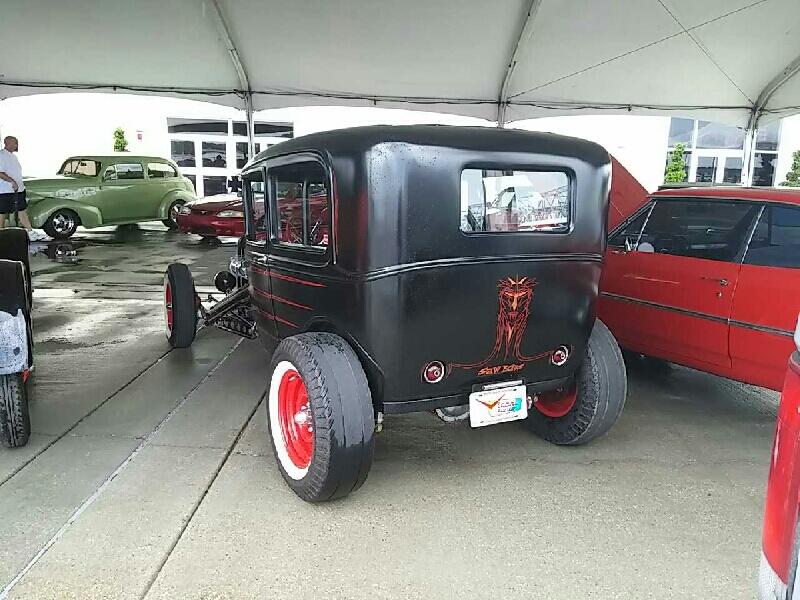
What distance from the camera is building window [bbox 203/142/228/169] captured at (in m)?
20.7

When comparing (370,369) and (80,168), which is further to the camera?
(80,168)

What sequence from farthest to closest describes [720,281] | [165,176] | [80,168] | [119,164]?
[165,176]
[119,164]
[80,168]
[720,281]

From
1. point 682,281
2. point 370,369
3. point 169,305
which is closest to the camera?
point 370,369

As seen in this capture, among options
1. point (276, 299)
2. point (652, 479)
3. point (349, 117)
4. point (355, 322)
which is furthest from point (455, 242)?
point (349, 117)

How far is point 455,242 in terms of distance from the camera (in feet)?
9.25

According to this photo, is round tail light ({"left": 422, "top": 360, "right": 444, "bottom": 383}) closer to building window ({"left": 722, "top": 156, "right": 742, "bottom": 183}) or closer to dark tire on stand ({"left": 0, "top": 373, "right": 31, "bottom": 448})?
dark tire on stand ({"left": 0, "top": 373, "right": 31, "bottom": 448})

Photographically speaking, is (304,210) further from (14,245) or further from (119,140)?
(119,140)

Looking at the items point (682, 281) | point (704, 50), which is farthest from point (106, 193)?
point (682, 281)

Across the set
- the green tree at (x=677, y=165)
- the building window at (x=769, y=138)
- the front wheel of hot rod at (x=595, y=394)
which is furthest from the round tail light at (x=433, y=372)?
the building window at (x=769, y=138)

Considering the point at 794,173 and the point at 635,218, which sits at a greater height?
the point at 794,173

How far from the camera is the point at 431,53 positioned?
11.4m

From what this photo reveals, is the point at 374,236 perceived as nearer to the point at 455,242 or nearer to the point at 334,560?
the point at 455,242

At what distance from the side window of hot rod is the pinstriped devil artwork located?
2.86ft

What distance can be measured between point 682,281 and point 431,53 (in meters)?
8.35
